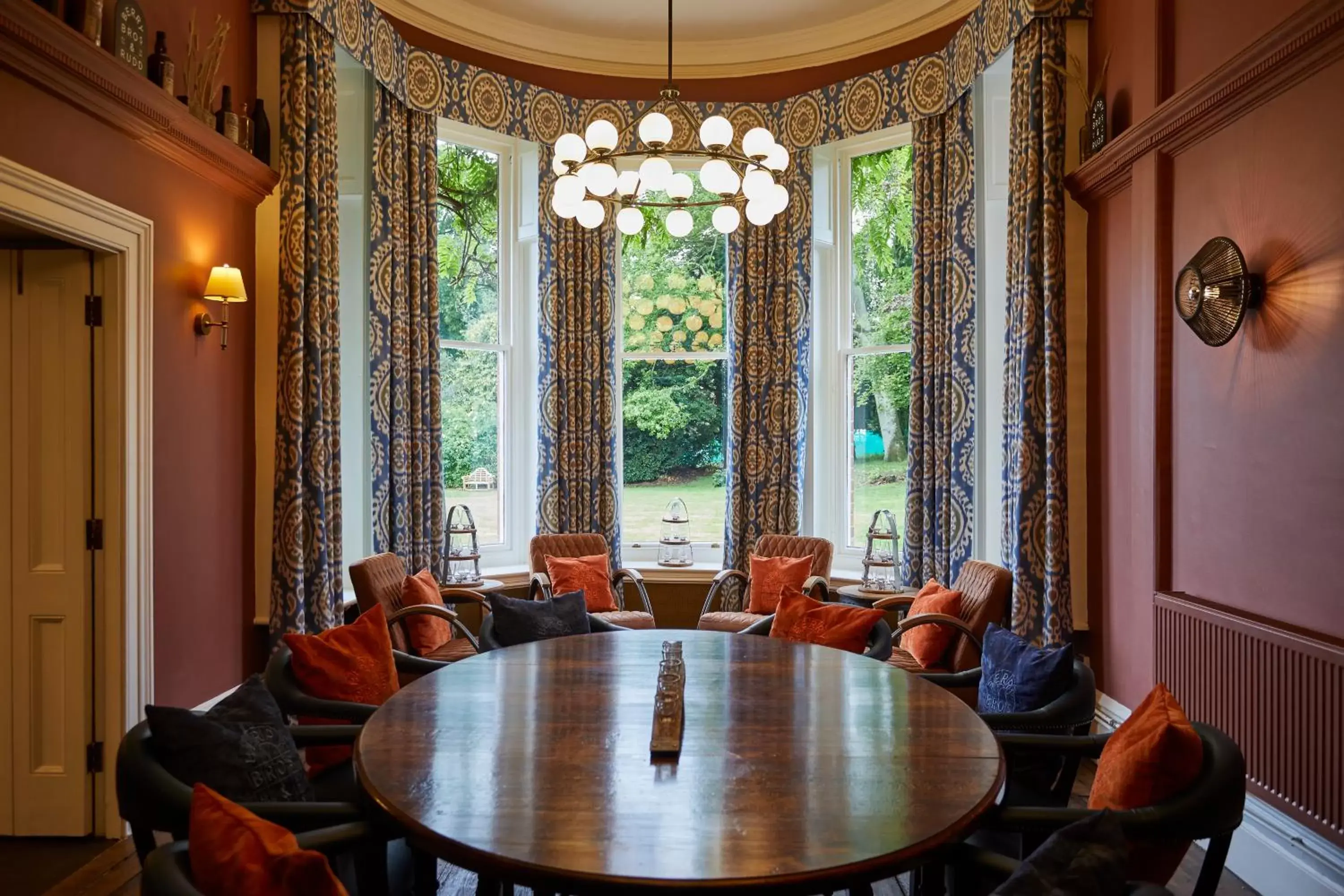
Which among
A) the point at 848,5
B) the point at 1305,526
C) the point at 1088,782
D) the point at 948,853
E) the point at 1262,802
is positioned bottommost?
the point at 1088,782

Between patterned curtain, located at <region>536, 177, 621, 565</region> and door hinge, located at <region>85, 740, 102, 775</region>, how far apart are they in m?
2.77

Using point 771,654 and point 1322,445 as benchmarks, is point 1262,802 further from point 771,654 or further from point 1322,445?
point 771,654

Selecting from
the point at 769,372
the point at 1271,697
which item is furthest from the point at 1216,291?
the point at 769,372

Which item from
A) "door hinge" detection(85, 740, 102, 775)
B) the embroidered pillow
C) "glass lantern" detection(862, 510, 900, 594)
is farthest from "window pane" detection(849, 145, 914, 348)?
"door hinge" detection(85, 740, 102, 775)

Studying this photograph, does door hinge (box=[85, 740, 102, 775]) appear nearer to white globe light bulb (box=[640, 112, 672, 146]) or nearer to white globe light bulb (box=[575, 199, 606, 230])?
white globe light bulb (box=[575, 199, 606, 230])

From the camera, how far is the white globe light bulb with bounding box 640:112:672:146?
10.3 ft

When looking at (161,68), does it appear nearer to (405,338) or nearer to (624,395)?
(405,338)

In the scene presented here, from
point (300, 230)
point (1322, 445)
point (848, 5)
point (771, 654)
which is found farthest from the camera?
point (848, 5)

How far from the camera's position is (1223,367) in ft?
9.81

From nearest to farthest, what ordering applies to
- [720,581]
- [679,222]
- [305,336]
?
[679,222] < [305,336] < [720,581]

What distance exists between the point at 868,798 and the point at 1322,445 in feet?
6.01

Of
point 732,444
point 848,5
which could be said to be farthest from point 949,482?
point 848,5

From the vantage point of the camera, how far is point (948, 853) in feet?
5.23

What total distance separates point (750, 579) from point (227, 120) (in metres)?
3.50
